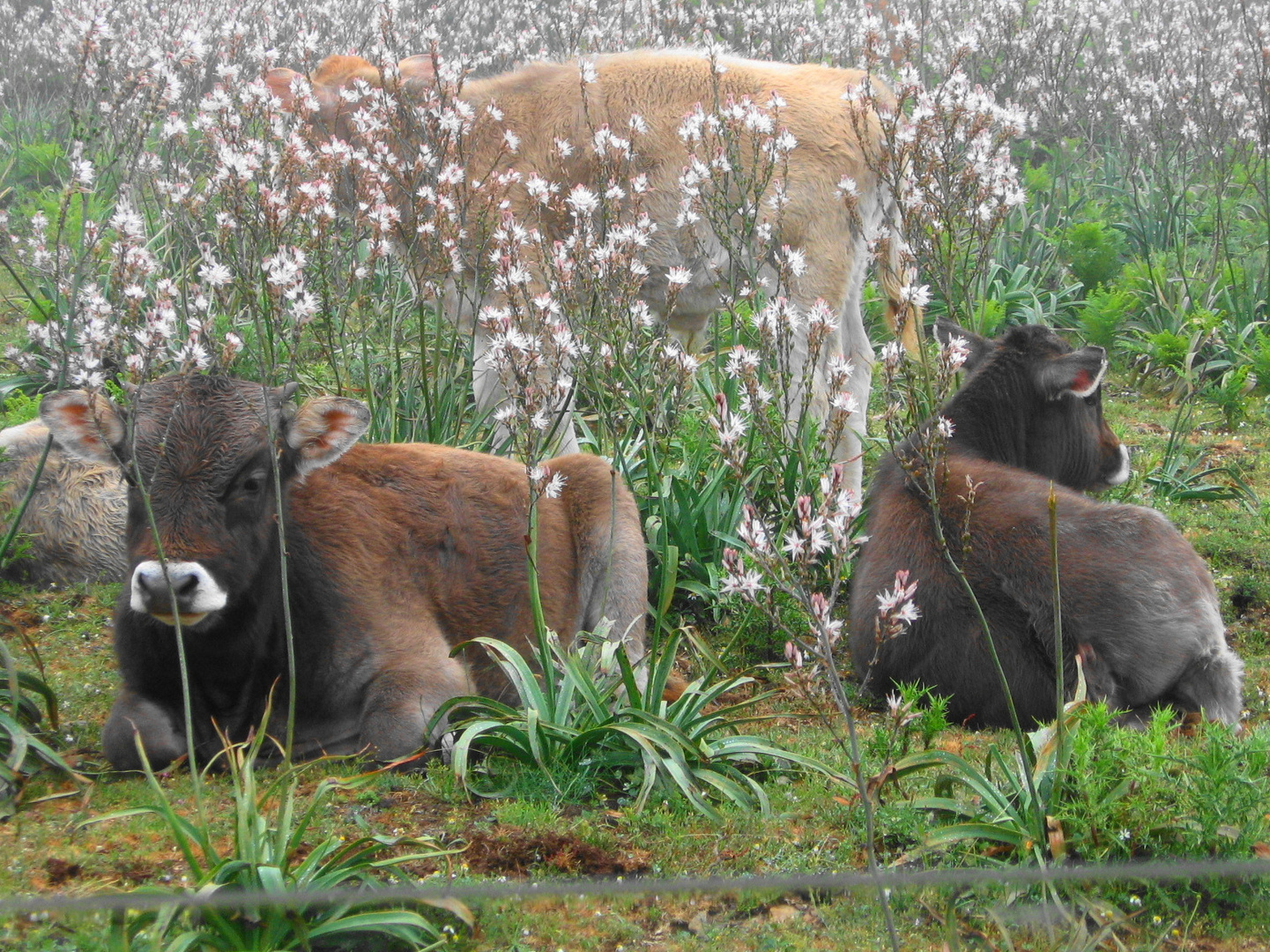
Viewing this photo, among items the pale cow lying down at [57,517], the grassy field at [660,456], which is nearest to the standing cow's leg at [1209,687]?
the grassy field at [660,456]

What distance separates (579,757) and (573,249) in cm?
229

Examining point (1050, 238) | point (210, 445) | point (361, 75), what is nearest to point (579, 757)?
point (210, 445)

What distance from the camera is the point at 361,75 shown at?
9.38 meters

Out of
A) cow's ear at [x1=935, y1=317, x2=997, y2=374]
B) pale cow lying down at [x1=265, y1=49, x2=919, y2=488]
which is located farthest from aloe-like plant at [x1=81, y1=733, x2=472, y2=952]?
pale cow lying down at [x1=265, y1=49, x2=919, y2=488]

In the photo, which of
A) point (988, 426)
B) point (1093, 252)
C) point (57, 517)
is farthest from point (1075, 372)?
point (1093, 252)

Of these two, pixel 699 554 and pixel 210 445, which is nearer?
pixel 210 445

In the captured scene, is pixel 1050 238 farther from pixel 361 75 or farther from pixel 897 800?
pixel 897 800

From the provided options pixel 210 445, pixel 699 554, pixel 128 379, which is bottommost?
pixel 699 554

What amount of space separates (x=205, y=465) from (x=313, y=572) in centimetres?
74

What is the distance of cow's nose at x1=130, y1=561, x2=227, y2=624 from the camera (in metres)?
4.27

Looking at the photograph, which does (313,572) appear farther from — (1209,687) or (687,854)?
(1209,687)

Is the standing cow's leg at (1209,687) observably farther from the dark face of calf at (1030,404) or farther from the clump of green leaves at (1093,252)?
the clump of green leaves at (1093,252)

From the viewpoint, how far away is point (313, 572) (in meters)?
5.25

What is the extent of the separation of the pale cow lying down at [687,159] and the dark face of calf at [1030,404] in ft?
5.26
